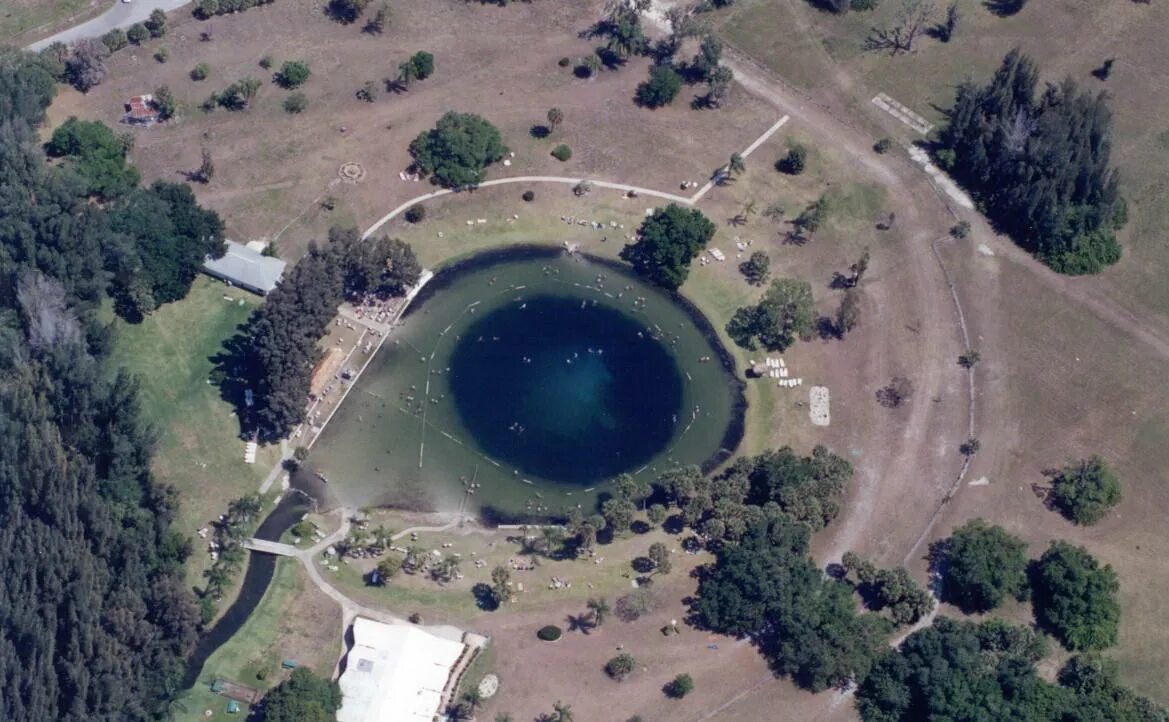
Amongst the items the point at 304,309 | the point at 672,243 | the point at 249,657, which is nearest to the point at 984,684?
the point at 672,243

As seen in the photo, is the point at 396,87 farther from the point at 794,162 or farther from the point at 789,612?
the point at 789,612

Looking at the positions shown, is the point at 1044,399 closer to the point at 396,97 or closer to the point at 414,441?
the point at 414,441

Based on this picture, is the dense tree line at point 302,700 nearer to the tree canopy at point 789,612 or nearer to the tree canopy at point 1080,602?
the tree canopy at point 789,612

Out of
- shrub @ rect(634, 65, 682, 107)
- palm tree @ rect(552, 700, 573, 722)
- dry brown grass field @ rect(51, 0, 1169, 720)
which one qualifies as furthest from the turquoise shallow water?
shrub @ rect(634, 65, 682, 107)

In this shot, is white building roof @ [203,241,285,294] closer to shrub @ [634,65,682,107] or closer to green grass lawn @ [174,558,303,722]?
green grass lawn @ [174,558,303,722]

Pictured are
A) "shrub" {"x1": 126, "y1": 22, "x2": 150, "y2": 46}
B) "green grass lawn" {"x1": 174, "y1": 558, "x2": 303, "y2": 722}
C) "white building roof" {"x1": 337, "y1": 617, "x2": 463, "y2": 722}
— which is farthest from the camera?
"shrub" {"x1": 126, "y1": 22, "x2": 150, "y2": 46}

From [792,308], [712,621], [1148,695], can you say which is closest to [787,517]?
[712,621]

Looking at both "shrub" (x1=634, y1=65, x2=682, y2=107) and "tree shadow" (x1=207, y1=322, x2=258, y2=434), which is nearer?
"tree shadow" (x1=207, y1=322, x2=258, y2=434)
